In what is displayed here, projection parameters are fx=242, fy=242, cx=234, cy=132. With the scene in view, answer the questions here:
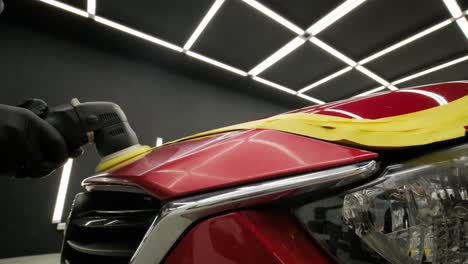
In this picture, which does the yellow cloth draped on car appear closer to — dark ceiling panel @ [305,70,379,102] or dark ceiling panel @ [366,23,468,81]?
dark ceiling panel @ [366,23,468,81]

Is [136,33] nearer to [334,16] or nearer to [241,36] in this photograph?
[241,36]

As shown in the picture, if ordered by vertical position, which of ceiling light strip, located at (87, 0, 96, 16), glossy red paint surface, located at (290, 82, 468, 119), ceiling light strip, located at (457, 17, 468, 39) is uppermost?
ceiling light strip, located at (457, 17, 468, 39)

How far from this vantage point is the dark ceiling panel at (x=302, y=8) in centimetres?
250

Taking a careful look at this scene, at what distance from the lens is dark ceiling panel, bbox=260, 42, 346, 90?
3.36 metres

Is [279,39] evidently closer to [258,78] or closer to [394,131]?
[258,78]

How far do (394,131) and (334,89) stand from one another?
4.46 m

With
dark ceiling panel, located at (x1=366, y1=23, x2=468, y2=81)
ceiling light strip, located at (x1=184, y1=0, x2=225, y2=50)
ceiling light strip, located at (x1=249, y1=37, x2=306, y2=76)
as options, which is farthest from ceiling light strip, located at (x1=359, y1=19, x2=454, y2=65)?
ceiling light strip, located at (x1=184, y1=0, x2=225, y2=50)

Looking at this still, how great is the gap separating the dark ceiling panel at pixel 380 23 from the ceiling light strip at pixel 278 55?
0.95 ft

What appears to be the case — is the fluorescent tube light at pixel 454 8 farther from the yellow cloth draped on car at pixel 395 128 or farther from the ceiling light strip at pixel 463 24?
the yellow cloth draped on car at pixel 395 128

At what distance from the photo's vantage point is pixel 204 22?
2801 millimetres

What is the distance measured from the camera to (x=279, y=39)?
3047 mm

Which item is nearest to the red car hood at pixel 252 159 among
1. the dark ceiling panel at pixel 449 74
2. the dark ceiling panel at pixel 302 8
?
the dark ceiling panel at pixel 302 8

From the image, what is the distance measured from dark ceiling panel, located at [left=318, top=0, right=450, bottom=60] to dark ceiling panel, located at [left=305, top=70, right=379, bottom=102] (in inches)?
28.9

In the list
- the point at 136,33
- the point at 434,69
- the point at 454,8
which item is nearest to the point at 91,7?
the point at 136,33
